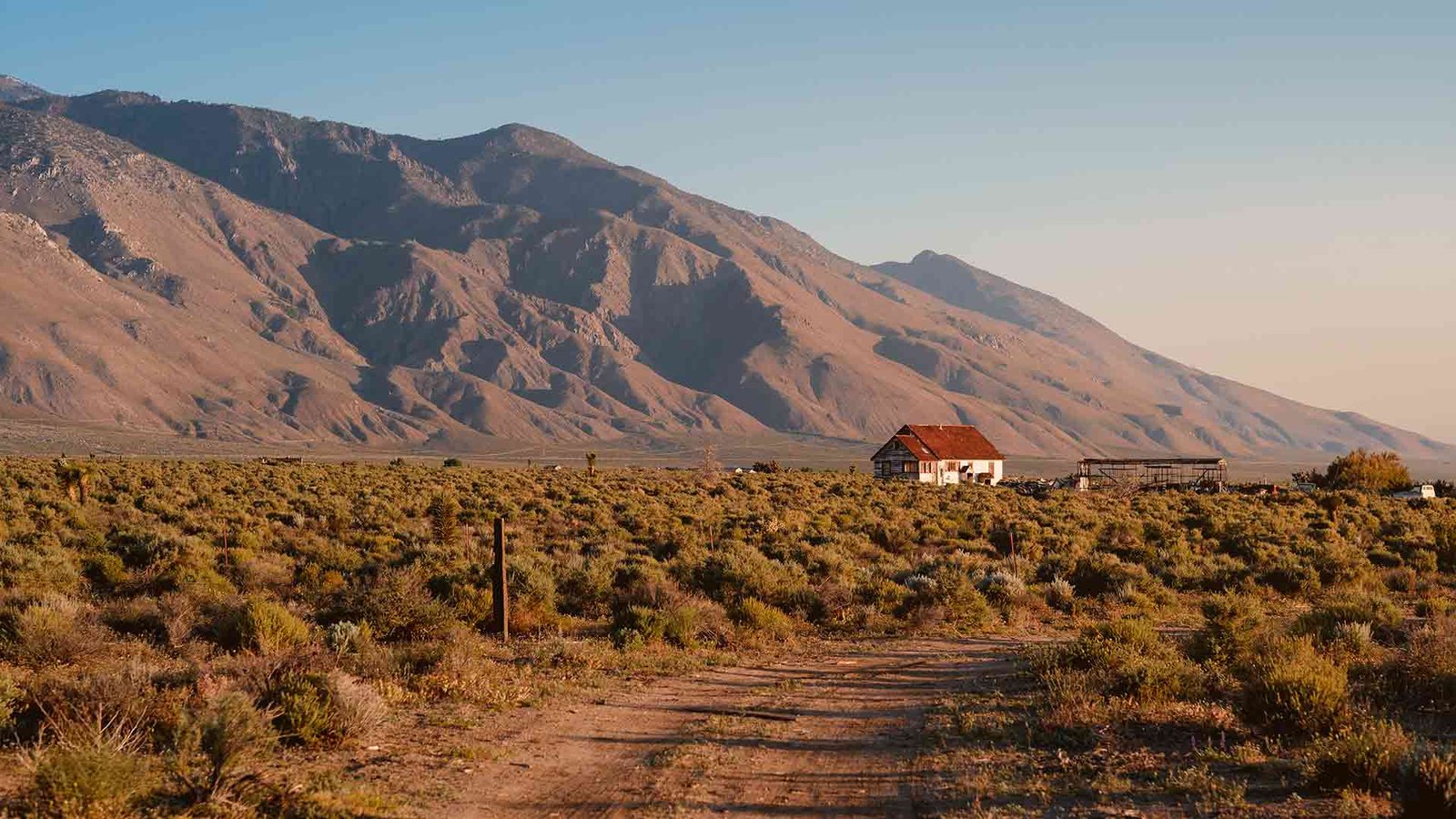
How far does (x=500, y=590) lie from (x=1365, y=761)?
38.5 feet

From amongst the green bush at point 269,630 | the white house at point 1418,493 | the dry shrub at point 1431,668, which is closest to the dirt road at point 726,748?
the green bush at point 269,630

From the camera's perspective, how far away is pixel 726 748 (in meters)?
10.8

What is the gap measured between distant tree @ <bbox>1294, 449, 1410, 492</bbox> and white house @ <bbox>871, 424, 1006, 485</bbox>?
2179 centimetres

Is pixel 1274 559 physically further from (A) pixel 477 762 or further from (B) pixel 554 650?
(A) pixel 477 762

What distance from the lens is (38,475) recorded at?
47250 millimetres

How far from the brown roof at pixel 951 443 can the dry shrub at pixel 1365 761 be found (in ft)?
232

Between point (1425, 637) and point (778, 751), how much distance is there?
25.8 feet

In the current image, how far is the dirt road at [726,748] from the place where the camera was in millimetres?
9070

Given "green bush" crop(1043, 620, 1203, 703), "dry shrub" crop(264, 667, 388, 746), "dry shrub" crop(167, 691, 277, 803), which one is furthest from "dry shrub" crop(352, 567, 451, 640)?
"green bush" crop(1043, 620, 1203, 703)

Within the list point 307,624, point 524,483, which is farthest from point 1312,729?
point 524,483

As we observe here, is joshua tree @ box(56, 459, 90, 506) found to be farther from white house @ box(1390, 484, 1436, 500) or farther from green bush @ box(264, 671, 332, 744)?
white house @ box(1390, 484, 1436, 500)

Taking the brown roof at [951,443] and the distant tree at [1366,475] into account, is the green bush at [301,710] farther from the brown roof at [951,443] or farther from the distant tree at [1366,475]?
the brown roof at [951,443]

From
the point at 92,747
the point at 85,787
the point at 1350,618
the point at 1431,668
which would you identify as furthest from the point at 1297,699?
the point at 92,747

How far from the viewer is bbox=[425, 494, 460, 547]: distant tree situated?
28.9 meters
